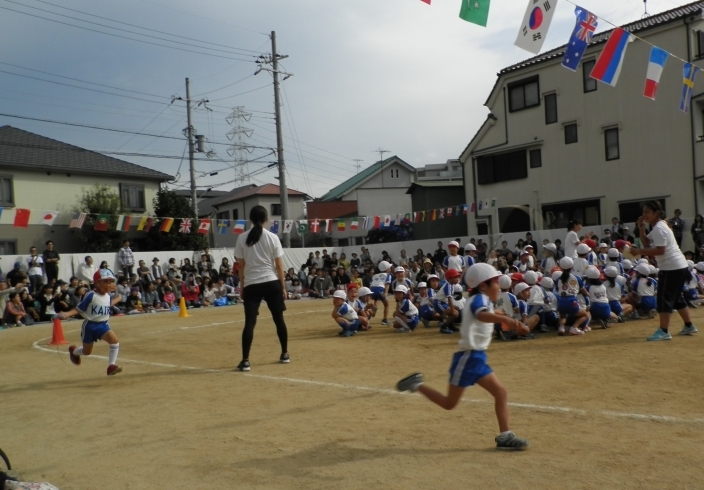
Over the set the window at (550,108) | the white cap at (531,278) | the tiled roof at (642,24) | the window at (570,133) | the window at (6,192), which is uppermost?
the tiled roof at (642,24)

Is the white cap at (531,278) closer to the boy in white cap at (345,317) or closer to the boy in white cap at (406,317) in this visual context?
the boy in white cap at (406,317)

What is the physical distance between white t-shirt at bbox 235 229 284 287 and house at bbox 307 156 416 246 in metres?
43.1

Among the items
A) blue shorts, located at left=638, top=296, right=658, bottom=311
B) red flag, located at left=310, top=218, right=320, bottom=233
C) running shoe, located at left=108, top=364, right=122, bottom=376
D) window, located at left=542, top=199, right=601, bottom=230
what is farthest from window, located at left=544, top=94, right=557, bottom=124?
running shoe, located at left=108, top=364, right=122, bottom=376

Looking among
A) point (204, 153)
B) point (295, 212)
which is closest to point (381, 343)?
point (204, 153)

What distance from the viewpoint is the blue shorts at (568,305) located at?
428 inches

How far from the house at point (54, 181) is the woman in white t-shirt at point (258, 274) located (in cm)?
2497

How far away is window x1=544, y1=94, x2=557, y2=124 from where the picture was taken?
30.8 m

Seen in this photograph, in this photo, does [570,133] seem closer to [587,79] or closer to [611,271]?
[587,79]

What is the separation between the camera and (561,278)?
1113 centimetres

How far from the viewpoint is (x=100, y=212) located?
108 ft

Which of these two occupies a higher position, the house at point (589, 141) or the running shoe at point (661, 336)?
the house at point (589, 141)

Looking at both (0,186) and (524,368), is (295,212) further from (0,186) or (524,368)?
(524,368)

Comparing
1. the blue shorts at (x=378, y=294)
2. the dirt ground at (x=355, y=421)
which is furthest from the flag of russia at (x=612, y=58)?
the blue shorts at (x=378, y=294)

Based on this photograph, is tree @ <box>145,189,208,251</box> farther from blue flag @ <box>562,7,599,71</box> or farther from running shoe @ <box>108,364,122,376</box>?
running shoe @ <box>108,364,122,376</box>
